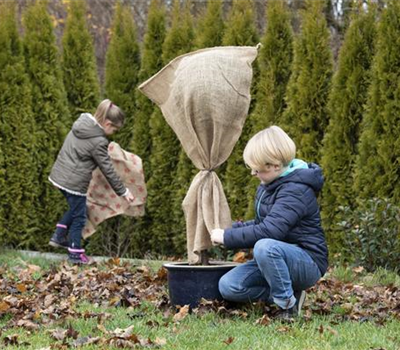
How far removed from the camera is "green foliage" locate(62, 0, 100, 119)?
9.65m

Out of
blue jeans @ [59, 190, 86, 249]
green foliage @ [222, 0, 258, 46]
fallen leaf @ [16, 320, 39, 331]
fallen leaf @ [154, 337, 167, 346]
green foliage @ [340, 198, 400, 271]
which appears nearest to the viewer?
fallen leaf @ [154, 337, 167, 346]

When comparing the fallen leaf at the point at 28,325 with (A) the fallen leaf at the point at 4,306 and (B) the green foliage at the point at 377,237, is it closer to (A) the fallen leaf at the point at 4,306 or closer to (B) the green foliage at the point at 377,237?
(A) the fallen leaf at the point at 4,306

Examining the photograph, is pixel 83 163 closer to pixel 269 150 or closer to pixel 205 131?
pixel 205 131

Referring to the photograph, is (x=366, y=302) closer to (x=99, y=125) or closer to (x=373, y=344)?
(x=373, y=344)

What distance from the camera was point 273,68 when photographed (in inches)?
329

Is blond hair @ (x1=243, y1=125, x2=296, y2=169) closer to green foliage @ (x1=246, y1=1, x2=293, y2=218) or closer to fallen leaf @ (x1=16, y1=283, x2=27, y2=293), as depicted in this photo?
fallen leaf @ (x1=16, y1=283, x2=27, y2=293)

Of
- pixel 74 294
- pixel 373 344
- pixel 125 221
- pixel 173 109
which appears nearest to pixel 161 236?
pixel 125 221

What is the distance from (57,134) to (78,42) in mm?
1163

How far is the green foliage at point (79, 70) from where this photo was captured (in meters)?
9.65

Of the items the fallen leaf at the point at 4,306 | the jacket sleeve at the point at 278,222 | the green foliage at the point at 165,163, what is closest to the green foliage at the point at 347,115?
the green foliage at the point at 165,163

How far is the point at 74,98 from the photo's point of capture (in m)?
9.71

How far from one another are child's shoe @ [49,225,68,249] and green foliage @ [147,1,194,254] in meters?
1.11

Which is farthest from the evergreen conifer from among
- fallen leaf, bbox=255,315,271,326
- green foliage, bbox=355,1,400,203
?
fallen leaf, bbox=255,315,271,326

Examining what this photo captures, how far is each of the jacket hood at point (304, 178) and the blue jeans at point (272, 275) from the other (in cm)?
36
